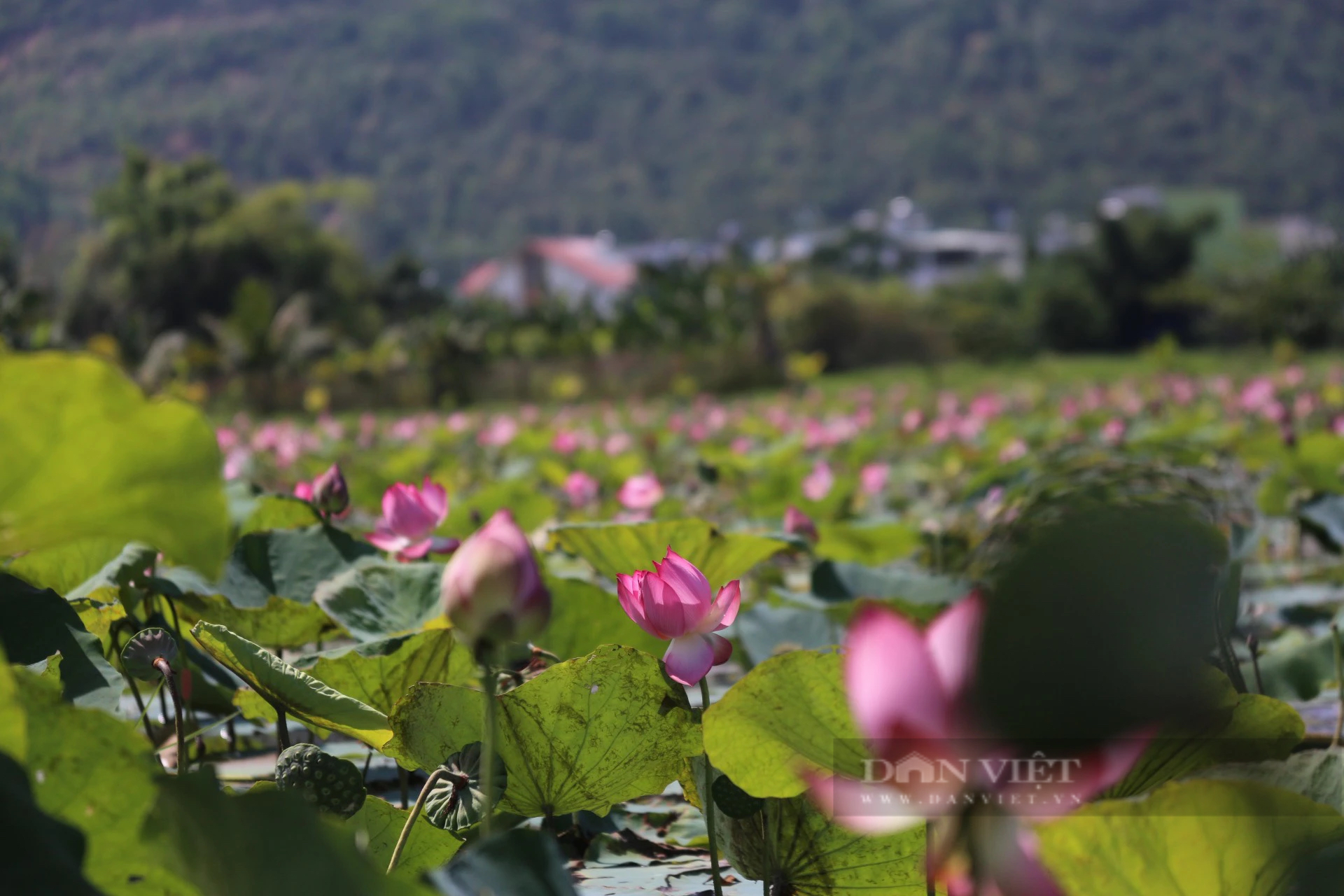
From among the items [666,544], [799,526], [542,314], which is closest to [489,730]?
[666,544]

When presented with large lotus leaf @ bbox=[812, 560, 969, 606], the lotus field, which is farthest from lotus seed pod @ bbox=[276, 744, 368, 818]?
large lotus leaf @ bbox=[812, 560, 969, 606]

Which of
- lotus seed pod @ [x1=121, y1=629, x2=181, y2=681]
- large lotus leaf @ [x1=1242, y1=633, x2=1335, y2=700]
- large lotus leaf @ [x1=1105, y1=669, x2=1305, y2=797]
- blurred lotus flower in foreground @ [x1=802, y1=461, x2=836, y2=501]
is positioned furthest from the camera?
blurred lotus flower in foreground @ [x1=802, y1=461, x2=836, y2=501]

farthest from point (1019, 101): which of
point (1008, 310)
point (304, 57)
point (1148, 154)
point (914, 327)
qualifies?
point (914, 327)

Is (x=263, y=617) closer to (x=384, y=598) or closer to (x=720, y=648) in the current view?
(x=384, y=598)

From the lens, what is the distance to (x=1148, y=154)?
68.9 m

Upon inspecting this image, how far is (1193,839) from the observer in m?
0.39

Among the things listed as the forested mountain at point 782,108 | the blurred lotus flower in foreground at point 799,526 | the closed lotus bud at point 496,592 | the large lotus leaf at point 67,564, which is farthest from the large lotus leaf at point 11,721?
the forested mountain at point 782,108

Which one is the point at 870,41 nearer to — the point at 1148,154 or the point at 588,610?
the point at 1148,154

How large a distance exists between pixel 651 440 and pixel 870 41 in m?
87.5

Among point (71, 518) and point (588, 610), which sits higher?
point (71, 518)

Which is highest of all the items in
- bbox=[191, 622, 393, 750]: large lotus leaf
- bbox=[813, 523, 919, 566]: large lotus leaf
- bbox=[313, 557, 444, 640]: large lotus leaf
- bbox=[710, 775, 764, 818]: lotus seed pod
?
bbox=[191, 622, 393, 750]: large lotus leaf

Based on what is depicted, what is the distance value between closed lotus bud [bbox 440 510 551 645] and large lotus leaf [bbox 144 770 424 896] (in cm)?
8

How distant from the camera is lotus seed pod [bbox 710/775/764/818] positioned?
580 millimetres

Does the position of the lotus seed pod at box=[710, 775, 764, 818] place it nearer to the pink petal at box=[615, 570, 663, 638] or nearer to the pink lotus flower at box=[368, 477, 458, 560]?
the pink petal at box=[615, 570, 663, 638]
